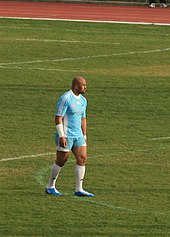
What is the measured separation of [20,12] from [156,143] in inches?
1084

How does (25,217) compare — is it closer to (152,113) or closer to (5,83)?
(152,113)

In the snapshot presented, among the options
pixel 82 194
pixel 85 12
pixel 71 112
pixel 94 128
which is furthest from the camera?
pixel 85 12

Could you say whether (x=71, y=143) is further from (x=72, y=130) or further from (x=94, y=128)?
(x=94, y=128)

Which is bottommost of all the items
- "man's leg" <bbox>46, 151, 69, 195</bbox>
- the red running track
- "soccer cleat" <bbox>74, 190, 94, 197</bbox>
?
the red running track

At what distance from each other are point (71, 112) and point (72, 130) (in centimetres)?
27

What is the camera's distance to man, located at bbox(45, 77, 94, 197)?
55.2ft

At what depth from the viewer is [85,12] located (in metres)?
49.3

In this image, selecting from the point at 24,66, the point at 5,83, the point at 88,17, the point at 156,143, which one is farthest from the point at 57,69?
the point at 88,17

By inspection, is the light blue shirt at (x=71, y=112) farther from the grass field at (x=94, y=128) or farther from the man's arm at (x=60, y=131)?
the grass field at (x=94, y=128)

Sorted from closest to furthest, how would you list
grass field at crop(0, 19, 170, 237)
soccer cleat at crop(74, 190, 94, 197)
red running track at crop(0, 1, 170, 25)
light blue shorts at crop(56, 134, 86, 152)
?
grass field at crop(0, 19, 170, 237), light blue shorts at crop(56, 134, 86, 152), soccer cleat at crop(74, 190, 94, 197), red running track at crop(0, 1, 170, 25)

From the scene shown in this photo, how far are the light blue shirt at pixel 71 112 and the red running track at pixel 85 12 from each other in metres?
28.5

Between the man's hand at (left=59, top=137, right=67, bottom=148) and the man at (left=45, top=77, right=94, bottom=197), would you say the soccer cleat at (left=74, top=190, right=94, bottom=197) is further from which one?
the man's hand at (left=59, top=137, right=67, bottom=148)

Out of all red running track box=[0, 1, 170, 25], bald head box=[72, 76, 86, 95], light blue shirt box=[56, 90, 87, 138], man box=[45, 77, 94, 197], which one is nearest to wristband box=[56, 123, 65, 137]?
man box=[45, 77, 94, 197]

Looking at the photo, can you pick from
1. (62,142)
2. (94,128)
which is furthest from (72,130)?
(94,128)
